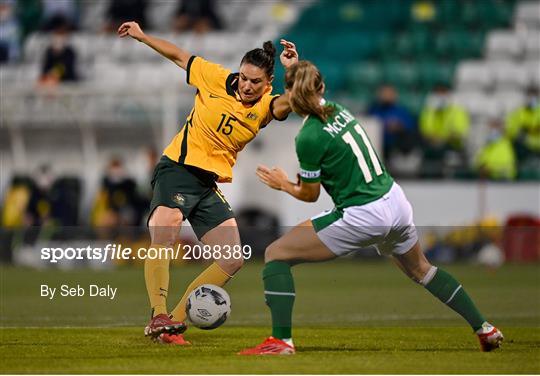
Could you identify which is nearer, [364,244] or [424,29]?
[364,244]

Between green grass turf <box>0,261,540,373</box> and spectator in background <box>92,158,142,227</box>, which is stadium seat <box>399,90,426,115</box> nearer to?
spectator in background <box>92,158,142,227</box>

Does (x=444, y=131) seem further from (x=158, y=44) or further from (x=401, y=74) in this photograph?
(x=158, y=44)

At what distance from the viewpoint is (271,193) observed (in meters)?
22.0

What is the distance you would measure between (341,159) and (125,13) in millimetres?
18726

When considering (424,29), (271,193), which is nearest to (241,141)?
(271,193)

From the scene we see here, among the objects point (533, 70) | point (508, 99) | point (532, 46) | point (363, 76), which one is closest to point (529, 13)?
point (532, 46)

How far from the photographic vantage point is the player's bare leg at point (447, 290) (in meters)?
9.00

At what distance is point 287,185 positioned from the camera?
8352 millimetres

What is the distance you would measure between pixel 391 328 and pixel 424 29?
15.7 m

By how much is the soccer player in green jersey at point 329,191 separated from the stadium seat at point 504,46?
17.9 metres

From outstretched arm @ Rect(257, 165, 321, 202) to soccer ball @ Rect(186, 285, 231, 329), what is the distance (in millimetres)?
1449

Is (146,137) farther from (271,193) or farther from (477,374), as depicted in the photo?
(477,374)

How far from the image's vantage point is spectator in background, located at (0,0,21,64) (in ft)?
84.6

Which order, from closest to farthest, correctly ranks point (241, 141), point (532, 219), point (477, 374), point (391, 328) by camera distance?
1. point (477, 374)
2. point (241, 141)
3. point (391, 328)
4. point (532, 219)
